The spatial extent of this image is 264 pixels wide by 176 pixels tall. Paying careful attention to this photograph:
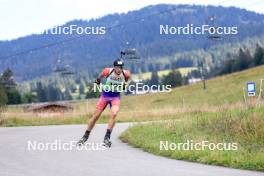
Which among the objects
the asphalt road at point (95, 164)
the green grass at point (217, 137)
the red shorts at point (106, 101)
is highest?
the red shorts at point (106, 101)

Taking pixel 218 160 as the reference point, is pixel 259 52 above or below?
above

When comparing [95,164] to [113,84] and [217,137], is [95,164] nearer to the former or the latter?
[113,84]

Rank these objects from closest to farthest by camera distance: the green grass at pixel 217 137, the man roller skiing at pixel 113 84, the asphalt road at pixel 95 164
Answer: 1. the asphalt road at pixel 95 164
2. the green grass at pixel 217 137
3. the man roller skiing at pixel 113 84

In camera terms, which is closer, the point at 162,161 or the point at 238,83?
the point at 162,161

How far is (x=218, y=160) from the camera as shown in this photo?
397 inches

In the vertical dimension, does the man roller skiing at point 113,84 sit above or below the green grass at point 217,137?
above

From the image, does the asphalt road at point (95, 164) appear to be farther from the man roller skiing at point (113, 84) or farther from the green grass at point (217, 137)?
the man roller skiing at point (113, 84)

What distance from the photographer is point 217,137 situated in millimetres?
13156

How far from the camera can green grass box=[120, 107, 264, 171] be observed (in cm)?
1006

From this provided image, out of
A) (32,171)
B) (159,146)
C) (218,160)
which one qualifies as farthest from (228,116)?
(32,171)

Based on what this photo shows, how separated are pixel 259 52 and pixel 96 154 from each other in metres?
120

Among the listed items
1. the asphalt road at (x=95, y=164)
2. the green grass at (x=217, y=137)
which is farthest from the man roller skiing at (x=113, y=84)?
the green grass at (x=217, y=137)

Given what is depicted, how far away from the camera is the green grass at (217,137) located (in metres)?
10.1

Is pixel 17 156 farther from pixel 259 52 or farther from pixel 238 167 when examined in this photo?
pixel 259 52
